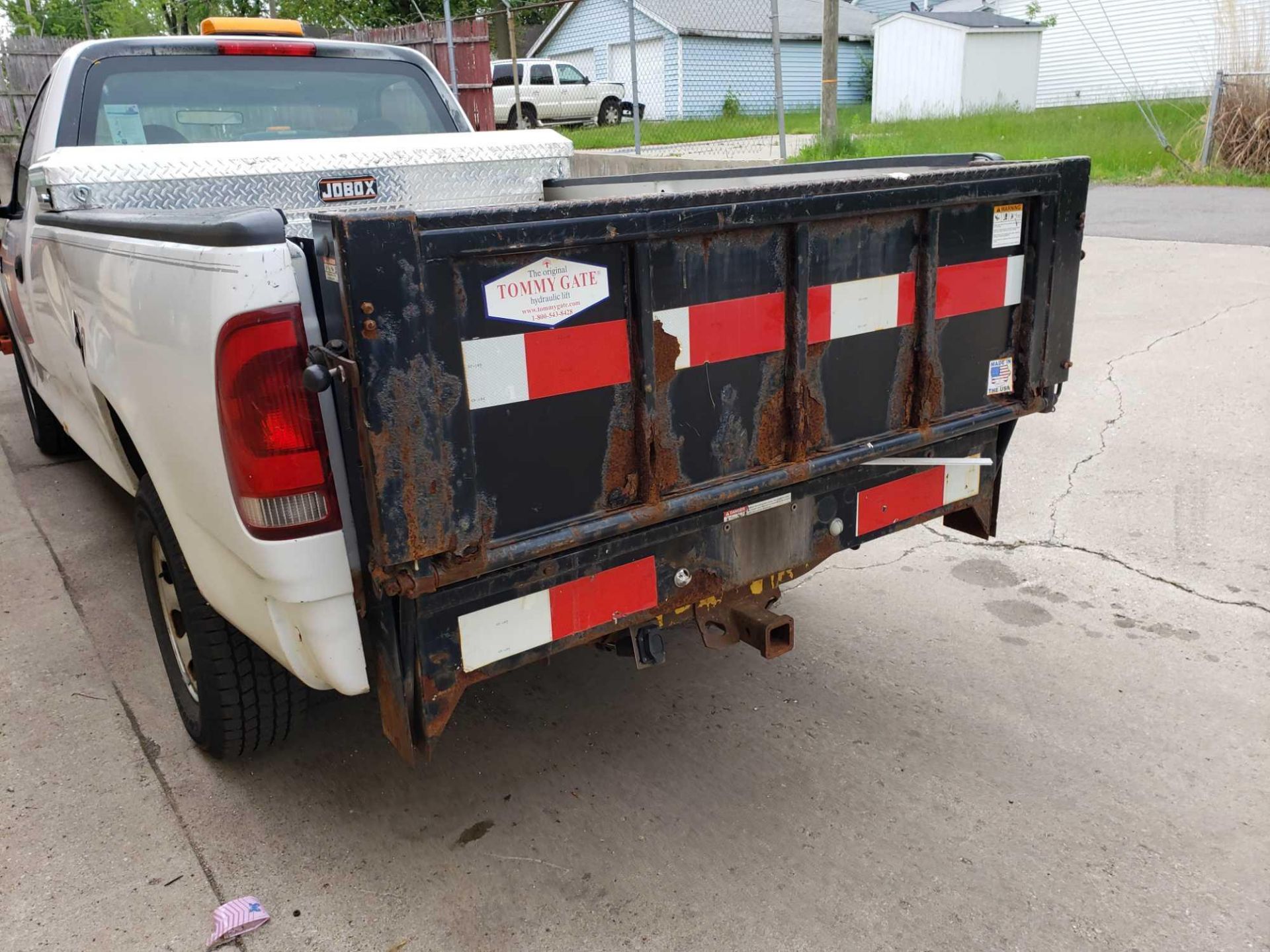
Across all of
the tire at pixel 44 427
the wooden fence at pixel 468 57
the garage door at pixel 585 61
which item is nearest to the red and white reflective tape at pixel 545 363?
the tire at pixel 44 427

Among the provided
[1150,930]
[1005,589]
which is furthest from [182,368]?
[1005,589]

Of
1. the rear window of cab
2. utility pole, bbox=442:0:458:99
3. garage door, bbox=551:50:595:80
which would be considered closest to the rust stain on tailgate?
the rear window of cab

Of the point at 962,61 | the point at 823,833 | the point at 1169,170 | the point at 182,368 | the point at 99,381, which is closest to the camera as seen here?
the point at 182,368

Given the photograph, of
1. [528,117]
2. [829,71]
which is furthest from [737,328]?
[528,117]

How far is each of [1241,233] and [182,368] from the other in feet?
34.2

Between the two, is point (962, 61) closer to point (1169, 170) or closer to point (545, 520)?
point (1169, 170)

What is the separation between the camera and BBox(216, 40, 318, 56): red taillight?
4645mm

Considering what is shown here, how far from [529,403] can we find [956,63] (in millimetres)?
27701

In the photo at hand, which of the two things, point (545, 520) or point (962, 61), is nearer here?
point (545, 520)

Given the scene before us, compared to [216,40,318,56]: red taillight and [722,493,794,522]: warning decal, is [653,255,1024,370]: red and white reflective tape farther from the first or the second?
[216,40,318,56]: red taillight

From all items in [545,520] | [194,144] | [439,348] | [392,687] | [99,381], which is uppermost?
[194,144]

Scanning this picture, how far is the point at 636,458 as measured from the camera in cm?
246

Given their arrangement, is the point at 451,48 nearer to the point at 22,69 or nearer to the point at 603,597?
the point at 603,597

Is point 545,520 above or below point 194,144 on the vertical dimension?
below
